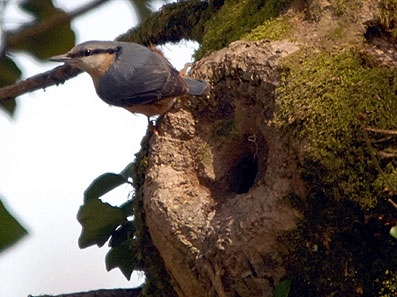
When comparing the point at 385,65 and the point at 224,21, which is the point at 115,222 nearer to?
the point at 224,21

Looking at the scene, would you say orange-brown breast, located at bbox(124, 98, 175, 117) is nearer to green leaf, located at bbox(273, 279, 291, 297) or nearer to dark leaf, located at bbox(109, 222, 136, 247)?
dark leaf, located at bbox(109, 222, 136, 247)

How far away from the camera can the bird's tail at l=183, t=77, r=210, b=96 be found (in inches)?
72.0

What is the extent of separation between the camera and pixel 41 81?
214cm

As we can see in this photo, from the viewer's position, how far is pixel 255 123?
182 centimetres

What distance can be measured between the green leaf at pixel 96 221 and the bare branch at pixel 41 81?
0.38m

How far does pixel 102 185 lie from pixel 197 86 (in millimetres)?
439

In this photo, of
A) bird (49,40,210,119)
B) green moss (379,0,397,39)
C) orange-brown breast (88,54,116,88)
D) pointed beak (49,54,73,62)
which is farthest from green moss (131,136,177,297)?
green moss (379,0,397,39)

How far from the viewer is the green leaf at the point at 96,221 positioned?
1.91m

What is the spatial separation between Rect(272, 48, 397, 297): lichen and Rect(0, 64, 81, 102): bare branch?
0.73 m

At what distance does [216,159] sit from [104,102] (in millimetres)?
570

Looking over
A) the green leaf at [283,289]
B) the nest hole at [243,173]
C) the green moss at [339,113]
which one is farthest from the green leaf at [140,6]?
the green leaf at [283,289]

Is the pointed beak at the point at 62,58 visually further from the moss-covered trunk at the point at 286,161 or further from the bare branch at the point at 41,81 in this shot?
the moss-covered trunk at the point at 286,161

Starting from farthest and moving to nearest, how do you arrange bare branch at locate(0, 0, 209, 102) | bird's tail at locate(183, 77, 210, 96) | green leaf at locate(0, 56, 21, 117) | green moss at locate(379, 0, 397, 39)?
bare branch at locate(0, 0, 209, 102)
bird's tail at locate(183, 77, 210, 96)
green moss at locate(379, 0, 397, 39)
green leaf at locate(0, 56, 21, 117)

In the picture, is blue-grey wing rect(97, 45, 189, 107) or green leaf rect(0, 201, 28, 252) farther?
blue-grey wing rect(97, 45, 189, 107)
